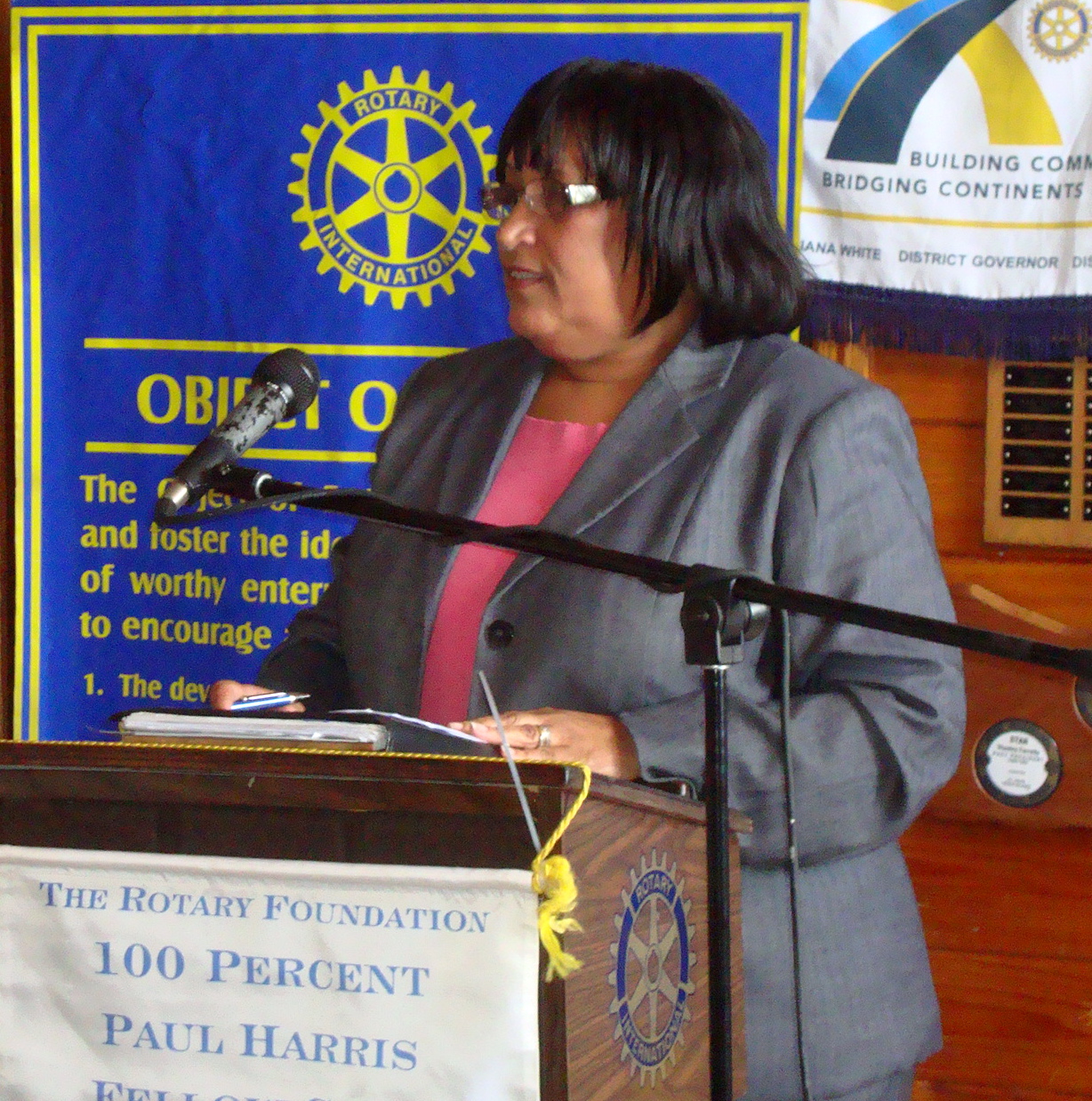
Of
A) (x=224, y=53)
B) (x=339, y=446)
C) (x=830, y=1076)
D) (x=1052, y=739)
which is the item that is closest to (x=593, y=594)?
(x=830, y=1076)

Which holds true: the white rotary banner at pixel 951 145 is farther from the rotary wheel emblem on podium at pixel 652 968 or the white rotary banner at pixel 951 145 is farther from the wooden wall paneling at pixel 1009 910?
the rotary wheel emblem on podium at pixel 652 968

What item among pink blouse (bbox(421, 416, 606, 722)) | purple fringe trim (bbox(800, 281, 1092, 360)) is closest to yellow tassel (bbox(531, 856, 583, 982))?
pink blouse (bbox(421, 416, 606, 722))

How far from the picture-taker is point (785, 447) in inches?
59.3

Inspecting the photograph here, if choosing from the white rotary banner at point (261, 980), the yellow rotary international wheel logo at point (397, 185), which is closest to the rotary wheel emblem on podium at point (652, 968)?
the white rotary banner at point (261, 980)

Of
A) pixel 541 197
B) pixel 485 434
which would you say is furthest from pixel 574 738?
pixel 541 197

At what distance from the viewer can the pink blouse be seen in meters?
1.57

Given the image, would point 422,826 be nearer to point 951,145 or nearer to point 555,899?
point 555,899

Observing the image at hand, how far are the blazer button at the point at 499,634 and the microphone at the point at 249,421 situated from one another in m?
0.32

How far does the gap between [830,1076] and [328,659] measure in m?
0.72

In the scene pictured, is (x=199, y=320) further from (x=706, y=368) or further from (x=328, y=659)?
Answer: (x=706, y=368)

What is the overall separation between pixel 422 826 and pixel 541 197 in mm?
860

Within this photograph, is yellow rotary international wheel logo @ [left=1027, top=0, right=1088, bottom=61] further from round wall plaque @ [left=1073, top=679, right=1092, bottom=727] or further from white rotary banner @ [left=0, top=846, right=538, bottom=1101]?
white rotary banner @ [left=0, top=846, right=538, bottom=1101]

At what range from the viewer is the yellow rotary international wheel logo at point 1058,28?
224 centimetres

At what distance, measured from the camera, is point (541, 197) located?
1.62 meters
